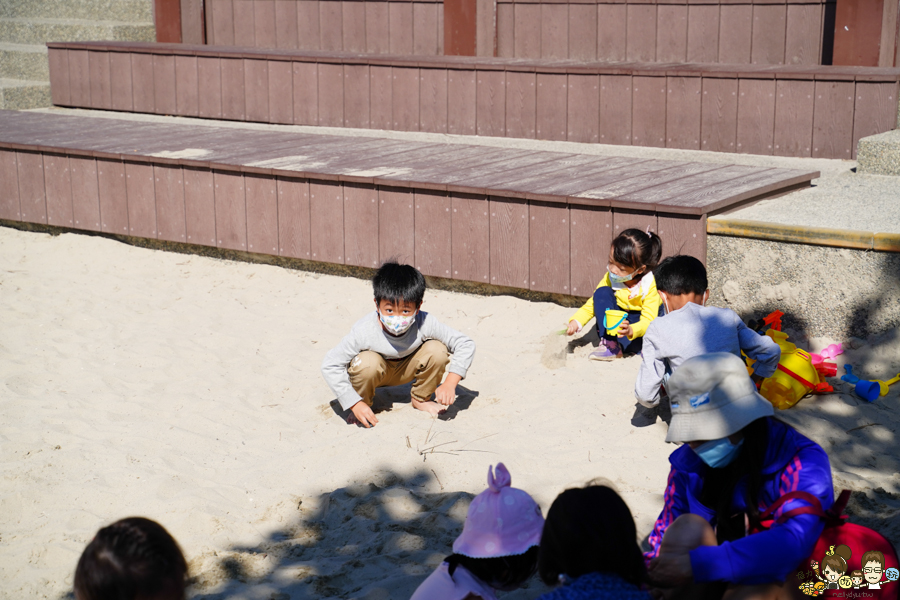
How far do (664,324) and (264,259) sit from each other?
3.51 m

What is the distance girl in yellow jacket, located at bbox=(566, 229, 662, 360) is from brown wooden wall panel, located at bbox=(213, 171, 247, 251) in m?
2.72

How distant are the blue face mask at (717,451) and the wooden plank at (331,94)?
7.06 metres

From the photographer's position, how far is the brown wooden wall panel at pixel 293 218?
20.5ft

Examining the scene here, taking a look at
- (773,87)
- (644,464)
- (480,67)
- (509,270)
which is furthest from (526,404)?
(480,67)

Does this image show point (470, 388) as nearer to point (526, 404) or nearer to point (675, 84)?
point (526, 404)

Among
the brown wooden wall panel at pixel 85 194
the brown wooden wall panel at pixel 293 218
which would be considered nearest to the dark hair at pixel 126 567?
the brown wooden wall panel at pixel 293 218

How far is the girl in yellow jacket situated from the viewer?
4.68m

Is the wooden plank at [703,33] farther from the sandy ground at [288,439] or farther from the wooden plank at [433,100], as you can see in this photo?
the sandy ground at [288,439]

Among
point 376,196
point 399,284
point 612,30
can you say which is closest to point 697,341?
point 399,284

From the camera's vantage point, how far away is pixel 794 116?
23.3 feet

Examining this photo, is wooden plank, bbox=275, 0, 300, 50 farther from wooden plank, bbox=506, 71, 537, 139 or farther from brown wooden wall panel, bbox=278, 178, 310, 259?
brown wooden wall panel, bbox=278, 178, 310, 259

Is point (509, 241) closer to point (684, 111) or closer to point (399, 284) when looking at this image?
point (399, 284)

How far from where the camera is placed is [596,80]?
25.5 feet

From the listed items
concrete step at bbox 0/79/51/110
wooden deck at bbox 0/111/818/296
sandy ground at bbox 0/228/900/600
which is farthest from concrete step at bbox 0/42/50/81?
sandy ground at bbox 0/228/900/600
